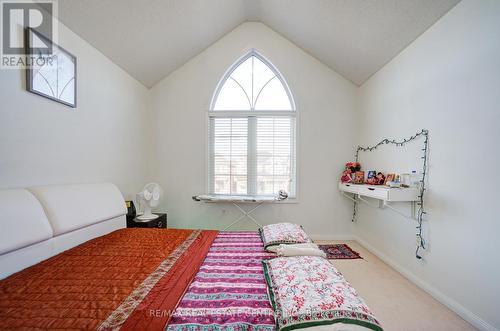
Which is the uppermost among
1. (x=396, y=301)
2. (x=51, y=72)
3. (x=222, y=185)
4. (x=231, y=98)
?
(x=231, y=98)

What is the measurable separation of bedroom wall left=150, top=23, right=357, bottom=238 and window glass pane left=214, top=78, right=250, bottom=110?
19 cm

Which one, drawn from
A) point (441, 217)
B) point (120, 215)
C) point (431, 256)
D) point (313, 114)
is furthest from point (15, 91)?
point (431, 256)

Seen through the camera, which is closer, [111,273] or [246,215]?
[111,273]

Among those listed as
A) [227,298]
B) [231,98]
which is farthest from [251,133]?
[227,298]

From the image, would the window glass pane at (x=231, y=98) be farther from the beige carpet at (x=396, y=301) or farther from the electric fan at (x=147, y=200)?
the beige carpet at (x=396, y=301)

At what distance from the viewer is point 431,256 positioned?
6.72 feet

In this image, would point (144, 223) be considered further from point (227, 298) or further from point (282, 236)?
point (227, 298)

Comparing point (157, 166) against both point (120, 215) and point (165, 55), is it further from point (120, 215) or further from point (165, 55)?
point (165, 55)

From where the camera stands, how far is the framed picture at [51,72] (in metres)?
1.67

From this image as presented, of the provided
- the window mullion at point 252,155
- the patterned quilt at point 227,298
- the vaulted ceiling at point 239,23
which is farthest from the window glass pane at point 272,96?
the patterned quilt at point 227,298

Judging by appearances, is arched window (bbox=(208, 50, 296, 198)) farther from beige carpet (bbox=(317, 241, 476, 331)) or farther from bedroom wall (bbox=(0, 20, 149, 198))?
beige carpet (bbox=(317, 241, 476, 331))

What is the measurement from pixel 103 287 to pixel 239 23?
12.6ft

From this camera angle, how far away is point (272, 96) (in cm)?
364

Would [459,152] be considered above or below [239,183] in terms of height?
above
